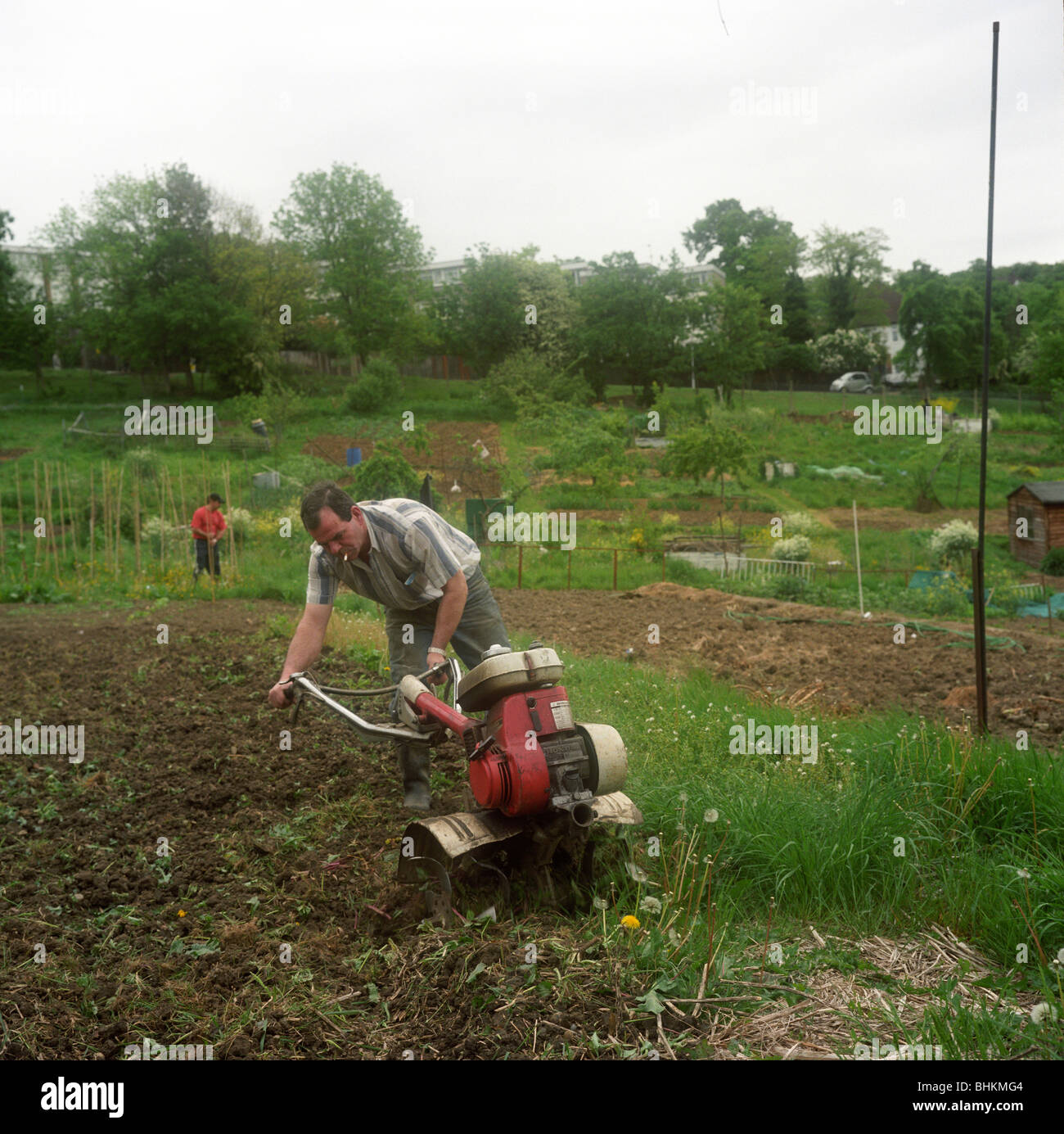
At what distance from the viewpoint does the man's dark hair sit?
3998mm

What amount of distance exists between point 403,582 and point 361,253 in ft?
142

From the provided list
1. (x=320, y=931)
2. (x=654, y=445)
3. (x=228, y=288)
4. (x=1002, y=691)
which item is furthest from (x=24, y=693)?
(x=228, y=288)

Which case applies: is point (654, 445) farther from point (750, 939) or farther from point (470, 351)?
point (750, 939)

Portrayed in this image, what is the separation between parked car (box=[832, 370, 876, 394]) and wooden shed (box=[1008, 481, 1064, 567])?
25.2m

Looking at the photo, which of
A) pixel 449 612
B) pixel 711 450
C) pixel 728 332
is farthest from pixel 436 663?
pixel 728 332

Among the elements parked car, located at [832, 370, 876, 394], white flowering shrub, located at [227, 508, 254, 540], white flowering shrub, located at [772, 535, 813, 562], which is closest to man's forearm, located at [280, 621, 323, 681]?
white flowering shrub, located at [227, 508, 254, 540]

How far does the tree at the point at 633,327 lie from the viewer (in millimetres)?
41250

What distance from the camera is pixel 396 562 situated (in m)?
4.40

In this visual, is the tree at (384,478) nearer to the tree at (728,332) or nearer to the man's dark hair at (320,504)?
the man's dark hair at (320,504)

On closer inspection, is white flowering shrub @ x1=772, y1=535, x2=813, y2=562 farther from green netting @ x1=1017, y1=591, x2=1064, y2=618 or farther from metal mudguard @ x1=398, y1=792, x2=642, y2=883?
metal mudguard @ x1=398, y1=792, x2=642, y2=883

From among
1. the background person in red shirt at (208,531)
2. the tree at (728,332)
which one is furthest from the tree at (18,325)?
the background person in red shirt at (208,531)

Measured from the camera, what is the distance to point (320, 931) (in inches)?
141

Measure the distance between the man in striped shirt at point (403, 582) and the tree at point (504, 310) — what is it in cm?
3607
